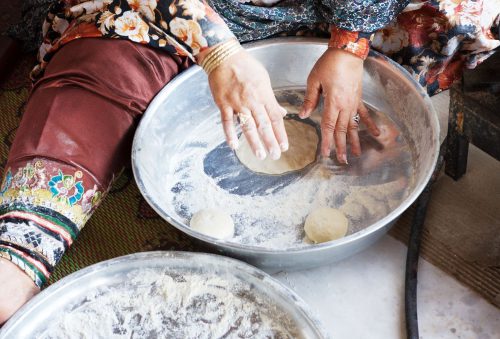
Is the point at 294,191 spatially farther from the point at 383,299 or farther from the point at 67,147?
the point at 67,147

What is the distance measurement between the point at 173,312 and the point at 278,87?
590mm

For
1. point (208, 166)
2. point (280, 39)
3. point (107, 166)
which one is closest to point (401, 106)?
point (280, 39)

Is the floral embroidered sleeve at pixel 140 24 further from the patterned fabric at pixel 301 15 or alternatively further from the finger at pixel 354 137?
the finger at pixel 354 137

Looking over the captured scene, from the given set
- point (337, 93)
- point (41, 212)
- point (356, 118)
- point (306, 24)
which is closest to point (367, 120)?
point (356, 118)

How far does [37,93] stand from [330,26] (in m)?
0.59

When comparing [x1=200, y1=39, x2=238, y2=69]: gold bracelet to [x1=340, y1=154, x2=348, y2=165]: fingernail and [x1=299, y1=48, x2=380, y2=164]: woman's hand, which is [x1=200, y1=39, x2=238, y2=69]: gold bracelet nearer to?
[x1=299, y1=48, x2=380, y2=164]: woman's hand

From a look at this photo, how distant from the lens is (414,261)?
112cm

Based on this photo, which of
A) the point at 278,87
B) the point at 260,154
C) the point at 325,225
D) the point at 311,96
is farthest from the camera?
the point at 278,87

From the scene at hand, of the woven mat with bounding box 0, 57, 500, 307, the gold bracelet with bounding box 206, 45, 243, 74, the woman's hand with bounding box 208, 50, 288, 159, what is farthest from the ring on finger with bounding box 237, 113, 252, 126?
the woven mat with bounding box 0, 57, 500, 307

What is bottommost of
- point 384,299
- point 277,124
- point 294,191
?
point 384,299

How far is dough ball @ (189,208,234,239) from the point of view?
1.08 m

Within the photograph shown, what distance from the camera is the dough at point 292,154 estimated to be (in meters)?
1.21

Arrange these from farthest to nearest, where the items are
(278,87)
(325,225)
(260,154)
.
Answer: (278,87), (325,225), (260,154)

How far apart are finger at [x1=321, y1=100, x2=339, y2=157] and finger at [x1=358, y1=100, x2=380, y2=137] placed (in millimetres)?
82
